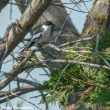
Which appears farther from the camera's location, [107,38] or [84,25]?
[84,25]

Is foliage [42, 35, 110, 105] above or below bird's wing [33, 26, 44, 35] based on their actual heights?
below

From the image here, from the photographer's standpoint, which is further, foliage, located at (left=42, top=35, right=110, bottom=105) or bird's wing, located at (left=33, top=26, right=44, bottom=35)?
bird's wing, located at (left=33, top=26, right=44, bottom=35)

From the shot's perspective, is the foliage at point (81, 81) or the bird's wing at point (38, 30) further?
the bird's wing at point (38, 30)

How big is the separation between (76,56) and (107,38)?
16cm

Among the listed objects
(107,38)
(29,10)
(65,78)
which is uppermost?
(29,10)

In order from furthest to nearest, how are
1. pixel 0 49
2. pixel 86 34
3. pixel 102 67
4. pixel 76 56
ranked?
pixel 86 34 < pixel 0 49 < pixel 76 56 < pixel 102 67

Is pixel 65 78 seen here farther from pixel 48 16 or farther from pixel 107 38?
pixel 48 16

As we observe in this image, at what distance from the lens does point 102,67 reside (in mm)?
1727

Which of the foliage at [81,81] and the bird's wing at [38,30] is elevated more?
the bird's wing at [38,30]

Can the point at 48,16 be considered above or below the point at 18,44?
above

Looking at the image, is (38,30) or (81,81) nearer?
(81,81)

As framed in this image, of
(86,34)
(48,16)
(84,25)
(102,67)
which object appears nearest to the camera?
(102,67)

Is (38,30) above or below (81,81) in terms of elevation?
above

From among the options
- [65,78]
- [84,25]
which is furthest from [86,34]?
[65,78]
